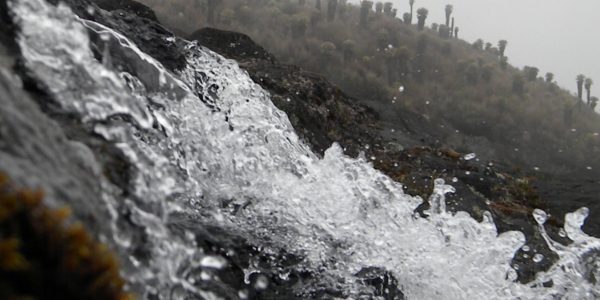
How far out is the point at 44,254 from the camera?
1.40 m

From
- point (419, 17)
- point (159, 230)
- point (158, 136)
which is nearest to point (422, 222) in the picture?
point (158, 136)

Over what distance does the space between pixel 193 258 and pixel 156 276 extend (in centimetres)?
51

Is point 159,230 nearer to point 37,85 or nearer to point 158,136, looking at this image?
point 37,85

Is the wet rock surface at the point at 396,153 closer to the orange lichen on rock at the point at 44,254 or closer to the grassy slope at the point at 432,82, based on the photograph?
the grassy slope at the point at 432,82

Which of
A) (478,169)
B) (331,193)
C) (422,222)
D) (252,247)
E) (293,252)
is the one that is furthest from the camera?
(478,169)

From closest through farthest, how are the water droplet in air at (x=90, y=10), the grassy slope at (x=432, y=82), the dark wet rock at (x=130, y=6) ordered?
the water droplet in air at (x=90, y=10), the dark wet rock at (x=130, y=6), the grassy slope at (x=432, y=82)

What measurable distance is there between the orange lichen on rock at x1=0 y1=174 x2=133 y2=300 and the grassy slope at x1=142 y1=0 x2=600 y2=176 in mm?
11133

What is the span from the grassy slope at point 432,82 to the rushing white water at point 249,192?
23.1 ft

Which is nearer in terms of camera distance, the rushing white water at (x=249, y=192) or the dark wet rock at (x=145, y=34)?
the rushing white water at (x=249, y=192)

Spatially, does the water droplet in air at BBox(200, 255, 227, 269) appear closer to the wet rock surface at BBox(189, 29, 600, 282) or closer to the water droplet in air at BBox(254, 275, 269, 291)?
the water droplet in air at BBox(254, 275, 269, 291)

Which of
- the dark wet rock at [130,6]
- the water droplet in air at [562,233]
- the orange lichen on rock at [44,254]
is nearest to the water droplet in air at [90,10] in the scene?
the dark wet rock at [130,6]

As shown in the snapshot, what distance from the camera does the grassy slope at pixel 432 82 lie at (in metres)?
15.1

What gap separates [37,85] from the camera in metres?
2.34

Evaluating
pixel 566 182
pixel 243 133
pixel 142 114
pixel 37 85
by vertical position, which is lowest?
pixel 566 182
